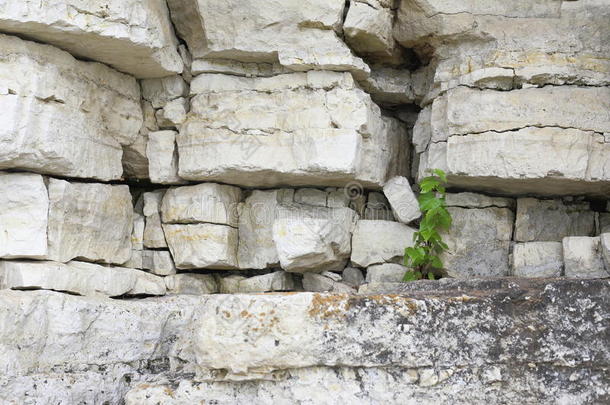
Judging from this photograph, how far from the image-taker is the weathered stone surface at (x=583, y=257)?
502 cm

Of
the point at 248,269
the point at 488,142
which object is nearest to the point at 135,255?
the point at 248,269

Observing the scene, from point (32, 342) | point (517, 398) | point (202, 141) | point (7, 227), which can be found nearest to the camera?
point (517, 398)

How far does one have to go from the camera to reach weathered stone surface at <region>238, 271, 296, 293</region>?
573cm

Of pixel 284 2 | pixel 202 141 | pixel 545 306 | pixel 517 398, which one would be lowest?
pixel 517 398

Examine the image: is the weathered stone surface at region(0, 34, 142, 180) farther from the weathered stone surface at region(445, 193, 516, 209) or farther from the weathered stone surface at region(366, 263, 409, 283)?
the weathered stone surface at region(445, 193, 516, 209)

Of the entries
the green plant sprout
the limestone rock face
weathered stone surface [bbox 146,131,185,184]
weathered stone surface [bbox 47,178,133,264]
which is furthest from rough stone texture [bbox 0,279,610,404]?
weathered stone surface [bbox 146,131,185,184]

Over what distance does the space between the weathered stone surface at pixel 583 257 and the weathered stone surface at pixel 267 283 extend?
2020mm

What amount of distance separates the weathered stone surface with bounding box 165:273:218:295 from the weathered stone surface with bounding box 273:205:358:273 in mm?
736

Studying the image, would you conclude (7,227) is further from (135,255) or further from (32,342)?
(135,255)

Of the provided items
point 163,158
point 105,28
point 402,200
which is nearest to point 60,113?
point 105,28

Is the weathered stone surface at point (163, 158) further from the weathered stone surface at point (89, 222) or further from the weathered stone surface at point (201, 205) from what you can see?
the weathered stone surface at point (89, 222)

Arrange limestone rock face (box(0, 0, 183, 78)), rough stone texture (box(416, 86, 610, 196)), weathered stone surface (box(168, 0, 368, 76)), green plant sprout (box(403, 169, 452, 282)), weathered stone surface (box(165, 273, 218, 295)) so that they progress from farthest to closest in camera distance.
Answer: weathered stone surface (box(165, 273, 218, 295)) < weathered stone surface (box(168, 0, 368, 76)) < green plant sprout (box(403, 169, 452, 282)) < rough stone texture (box(416, 86, 610, 196)) < limestone rock face (box(0, 0, 183, 78))

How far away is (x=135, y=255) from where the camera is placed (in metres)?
5.78

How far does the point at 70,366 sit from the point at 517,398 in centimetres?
256
